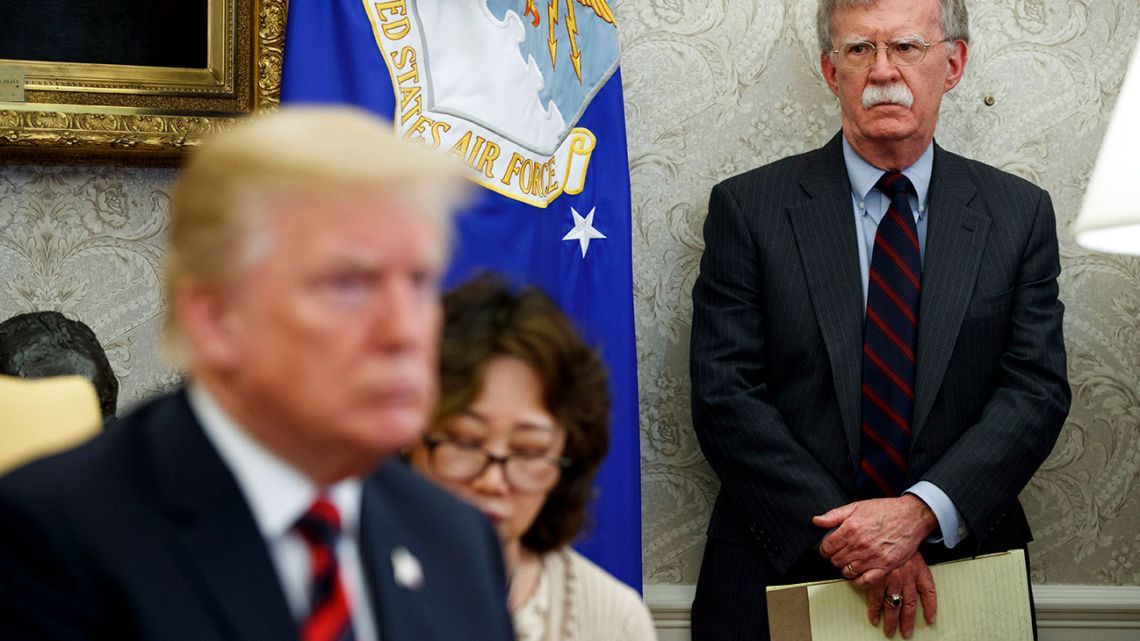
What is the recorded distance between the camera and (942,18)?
3.11m

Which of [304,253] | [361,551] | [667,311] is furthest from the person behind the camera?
[667,311]

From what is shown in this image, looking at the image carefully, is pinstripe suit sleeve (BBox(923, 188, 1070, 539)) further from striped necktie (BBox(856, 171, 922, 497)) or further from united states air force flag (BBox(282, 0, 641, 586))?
united states air force flag (BBox(282, 0, 641, 586))

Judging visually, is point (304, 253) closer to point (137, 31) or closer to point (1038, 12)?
point (137, 31)

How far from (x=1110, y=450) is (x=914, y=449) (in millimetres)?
932

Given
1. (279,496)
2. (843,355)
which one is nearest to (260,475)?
(279,496)

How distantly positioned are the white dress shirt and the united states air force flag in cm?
200

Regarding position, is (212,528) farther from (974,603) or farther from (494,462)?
(974,603)

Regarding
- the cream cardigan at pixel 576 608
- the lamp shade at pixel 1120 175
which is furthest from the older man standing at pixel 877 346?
the cream cardigan at pixel 576 608

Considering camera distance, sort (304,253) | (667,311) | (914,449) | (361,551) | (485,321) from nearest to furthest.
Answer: (304,253), (361,551), (485,321), (914,449), (667,311)

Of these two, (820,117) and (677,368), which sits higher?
(820,117)

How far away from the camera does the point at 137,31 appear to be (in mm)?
2988

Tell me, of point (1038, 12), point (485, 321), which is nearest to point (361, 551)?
point (485, 321)

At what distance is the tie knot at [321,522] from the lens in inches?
27.6

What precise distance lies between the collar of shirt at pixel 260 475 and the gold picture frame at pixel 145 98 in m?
2.40
